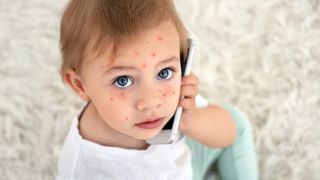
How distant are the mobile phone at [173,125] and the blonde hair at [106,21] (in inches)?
3.1

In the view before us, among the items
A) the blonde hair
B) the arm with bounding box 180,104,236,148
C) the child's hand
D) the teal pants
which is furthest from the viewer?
the teal pants

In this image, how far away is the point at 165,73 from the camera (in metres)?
0.84

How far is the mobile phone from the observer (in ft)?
2.99

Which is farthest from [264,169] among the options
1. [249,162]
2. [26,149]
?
[26,149]

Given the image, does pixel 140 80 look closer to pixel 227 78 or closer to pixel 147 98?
pixel 147 98

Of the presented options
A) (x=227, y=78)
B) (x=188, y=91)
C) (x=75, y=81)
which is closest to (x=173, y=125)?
(x=188, y=91)

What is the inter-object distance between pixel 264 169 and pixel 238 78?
227mm

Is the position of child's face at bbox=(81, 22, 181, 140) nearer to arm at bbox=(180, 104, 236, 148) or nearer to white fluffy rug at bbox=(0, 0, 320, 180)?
arm at bbox=(180, 104, 236, 148)

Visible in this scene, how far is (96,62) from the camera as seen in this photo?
32.0 inches

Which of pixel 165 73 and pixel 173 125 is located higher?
pixel 165 73

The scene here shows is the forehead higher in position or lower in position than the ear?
higher

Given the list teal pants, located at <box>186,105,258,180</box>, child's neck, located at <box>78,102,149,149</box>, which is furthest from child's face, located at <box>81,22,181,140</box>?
teal pants, located at <box>186,105,258,180</box>

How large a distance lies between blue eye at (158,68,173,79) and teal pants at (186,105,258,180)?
1.08ft

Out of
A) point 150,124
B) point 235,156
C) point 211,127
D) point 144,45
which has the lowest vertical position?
point 235,156
